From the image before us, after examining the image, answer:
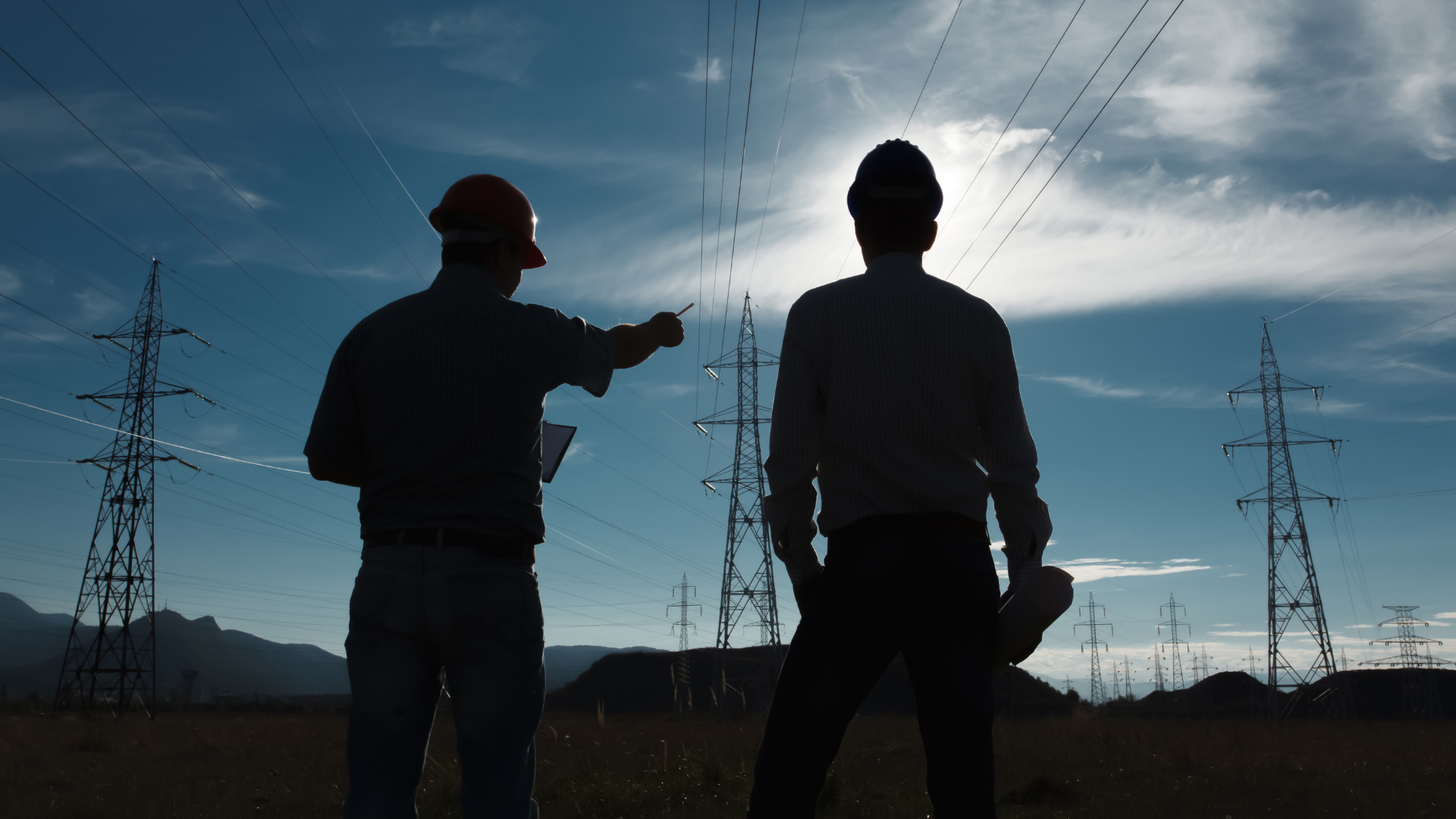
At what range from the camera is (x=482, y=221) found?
2562 mm

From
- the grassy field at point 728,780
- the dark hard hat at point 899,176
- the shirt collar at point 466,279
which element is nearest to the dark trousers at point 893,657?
the dark hard hat at point 899,176

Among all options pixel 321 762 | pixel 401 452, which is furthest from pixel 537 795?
pixel 401 452

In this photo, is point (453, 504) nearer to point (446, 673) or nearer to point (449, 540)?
point (449, 540)

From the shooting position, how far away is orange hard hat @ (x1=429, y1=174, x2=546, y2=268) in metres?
2.55

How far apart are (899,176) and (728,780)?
5.82 meters

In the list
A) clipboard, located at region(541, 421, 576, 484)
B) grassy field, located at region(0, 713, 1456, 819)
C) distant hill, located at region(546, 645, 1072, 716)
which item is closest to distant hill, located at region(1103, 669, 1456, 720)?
distant hill, located at region(546, 645, 1072, 716)

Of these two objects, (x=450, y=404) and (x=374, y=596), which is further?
(x=450, y=404)

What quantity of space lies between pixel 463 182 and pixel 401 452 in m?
0.79

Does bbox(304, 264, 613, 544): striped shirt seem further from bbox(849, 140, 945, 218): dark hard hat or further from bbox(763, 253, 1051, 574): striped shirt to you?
bbox(849, 140, 945, 218): dark hard hat

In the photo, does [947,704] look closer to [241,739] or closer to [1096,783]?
[1096,783]

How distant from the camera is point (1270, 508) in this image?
38281 mm

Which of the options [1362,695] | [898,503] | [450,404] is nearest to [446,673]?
[450,404]

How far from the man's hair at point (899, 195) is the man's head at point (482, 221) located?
0.96 meters

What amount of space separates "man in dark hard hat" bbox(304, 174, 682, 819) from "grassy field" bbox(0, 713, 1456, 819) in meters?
4.03
